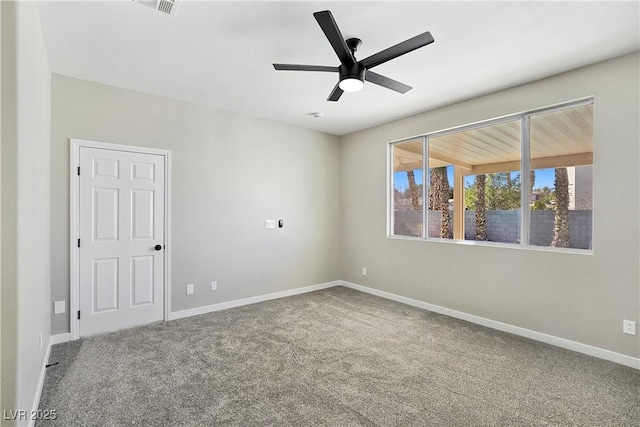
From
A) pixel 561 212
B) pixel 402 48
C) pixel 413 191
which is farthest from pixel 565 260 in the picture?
pixel 402 48

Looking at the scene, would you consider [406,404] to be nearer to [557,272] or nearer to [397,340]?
[397,340]

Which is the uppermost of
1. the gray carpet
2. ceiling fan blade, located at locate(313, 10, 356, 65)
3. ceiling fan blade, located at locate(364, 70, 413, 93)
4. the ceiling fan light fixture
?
ceiling fan blade, located at locate(313, 10, 356, 65)

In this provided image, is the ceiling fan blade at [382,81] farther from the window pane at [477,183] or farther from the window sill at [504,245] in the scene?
the window sill at [504,245]

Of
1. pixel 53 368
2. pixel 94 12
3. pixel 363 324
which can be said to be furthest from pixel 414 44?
pixel 53 368

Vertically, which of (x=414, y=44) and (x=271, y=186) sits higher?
(x=414, y=44)

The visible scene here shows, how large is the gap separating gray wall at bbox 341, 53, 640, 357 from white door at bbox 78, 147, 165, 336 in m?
3.27

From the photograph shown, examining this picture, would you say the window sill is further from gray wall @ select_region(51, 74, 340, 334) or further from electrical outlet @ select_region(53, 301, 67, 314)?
electrical outlet @ select_region(53, 301, 67, 314)

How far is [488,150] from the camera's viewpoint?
382 cm

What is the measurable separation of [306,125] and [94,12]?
3.13 m

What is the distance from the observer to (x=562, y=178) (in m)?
3.16

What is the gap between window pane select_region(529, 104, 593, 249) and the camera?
9.88 ft

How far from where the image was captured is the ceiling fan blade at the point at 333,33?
71.2 inches

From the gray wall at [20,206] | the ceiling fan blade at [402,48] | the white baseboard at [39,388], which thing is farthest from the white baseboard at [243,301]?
the ceiling fan blade at [402,48]

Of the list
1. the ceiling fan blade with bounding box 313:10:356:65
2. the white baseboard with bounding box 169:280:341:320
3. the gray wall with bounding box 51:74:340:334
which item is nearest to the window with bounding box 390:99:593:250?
the gray wall with bounding box 51:74:340:334
